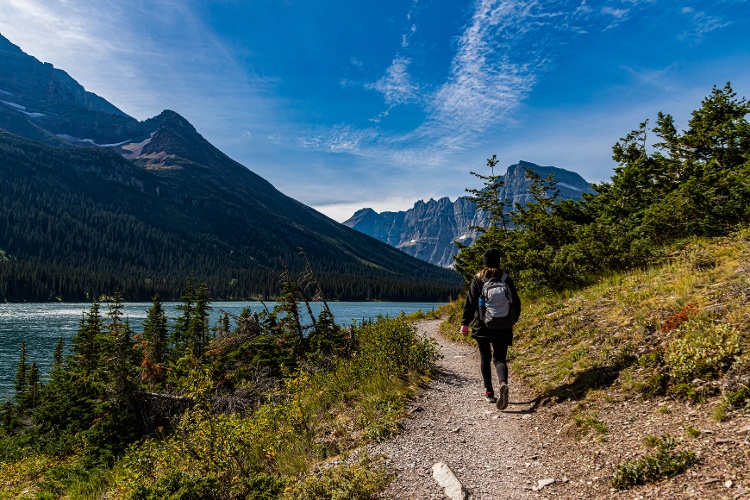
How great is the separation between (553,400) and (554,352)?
119 inches

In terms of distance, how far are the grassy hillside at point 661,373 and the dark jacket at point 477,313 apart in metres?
1.51

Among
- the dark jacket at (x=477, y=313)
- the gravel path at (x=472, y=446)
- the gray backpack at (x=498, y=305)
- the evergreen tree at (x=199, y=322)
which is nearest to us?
the gravel path at (x=472, y=446)

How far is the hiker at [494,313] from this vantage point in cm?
766

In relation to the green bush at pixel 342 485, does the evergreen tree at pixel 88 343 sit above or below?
below

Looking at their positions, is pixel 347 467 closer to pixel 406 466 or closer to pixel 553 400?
pixel 406 466

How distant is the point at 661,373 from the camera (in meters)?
6.20

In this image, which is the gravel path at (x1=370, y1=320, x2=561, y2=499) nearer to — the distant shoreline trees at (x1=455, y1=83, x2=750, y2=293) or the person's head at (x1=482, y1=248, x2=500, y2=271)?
the person's head at (x1=482, y1=248, x2=500, y2=271)

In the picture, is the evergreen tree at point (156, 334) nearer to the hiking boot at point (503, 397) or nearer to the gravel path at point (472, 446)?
the gravel path at point (472, 446)

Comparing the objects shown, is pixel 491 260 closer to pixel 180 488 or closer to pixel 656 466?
pixel 656 466

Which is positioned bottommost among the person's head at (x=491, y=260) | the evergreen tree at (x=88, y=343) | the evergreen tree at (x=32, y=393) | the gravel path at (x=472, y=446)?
the evergreen tree at (x=32, y=393)

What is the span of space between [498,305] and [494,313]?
0.57ft

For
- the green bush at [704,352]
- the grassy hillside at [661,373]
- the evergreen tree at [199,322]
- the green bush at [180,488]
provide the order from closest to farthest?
the grassy hillside at [661,373] → the green bush at [704,352] → the green bush at [180,488] → the evergreen tree at [199,322]

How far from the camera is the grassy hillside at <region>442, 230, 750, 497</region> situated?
4.38 m

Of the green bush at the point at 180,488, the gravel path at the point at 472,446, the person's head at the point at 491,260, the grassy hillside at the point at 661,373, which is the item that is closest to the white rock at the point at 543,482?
the gravel path at the point at 472,446
